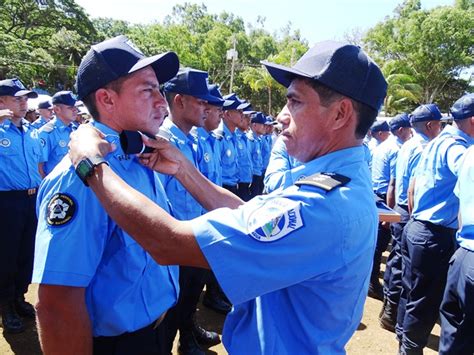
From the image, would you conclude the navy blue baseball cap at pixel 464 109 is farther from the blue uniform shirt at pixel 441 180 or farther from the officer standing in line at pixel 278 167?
the officer standing in line at pixel 278 167

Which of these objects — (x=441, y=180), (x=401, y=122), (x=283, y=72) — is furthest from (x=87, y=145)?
(x=401, y=122)

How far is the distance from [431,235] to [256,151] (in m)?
6.77

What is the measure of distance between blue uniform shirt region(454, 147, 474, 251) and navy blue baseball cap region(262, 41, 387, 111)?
183 centimetres

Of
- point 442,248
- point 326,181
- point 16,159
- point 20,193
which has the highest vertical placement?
point 326,181

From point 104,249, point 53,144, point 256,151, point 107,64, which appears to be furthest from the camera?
point 256,151

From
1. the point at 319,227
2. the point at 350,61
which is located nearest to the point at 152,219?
the point at 319,227

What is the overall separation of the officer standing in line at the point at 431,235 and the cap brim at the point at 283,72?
2612 mm

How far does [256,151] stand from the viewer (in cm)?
1041

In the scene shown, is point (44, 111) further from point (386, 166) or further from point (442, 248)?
point (442, 248)

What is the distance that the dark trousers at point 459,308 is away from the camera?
3.01 m

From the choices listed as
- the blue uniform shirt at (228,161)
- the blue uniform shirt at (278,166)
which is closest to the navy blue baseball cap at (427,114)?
the blue uniform shirt at (278,166)

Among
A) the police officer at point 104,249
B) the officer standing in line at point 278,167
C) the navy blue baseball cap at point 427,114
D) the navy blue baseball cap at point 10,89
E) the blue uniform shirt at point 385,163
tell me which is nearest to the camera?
the police officer at point 104,249

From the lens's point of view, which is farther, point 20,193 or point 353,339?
point 20,193

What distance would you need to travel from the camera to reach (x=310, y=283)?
1.42 m
